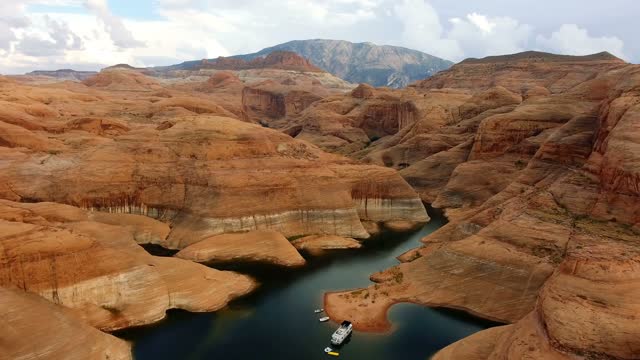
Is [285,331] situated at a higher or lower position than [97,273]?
lower

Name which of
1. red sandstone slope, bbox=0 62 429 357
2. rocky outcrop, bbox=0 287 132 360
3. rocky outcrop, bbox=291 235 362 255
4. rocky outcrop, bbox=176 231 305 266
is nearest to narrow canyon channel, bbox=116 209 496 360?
red sandstone slope, bbox=0 62 429 357

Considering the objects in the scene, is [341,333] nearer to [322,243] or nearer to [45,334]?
[45,334]

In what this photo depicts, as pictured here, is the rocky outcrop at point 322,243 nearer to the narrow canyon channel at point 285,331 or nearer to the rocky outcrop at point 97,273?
the narrow canyon channel at point 285,331

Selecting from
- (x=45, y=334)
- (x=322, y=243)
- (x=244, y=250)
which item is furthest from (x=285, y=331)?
(x=322, y=243)

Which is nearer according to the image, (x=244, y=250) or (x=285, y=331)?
(x=285, y=331)

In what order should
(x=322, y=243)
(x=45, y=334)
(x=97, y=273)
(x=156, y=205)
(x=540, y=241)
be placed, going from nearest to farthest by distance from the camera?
1. (x=45, y=334)
2. (x=97, y=273)
3. (x=540, y=241)
4. (x=322, y=243)
5. (x=156, y=205)

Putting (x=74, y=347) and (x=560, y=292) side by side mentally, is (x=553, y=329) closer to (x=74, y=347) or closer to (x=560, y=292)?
(x=560, y=292)

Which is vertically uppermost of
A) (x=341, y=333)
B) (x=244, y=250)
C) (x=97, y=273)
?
(x=97, y=273)

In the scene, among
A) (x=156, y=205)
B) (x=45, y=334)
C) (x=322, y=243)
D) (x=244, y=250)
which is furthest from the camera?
(x=156, y=205)

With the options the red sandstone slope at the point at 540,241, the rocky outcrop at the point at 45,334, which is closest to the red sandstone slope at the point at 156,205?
the rocky outcrop at the point at 45,334
